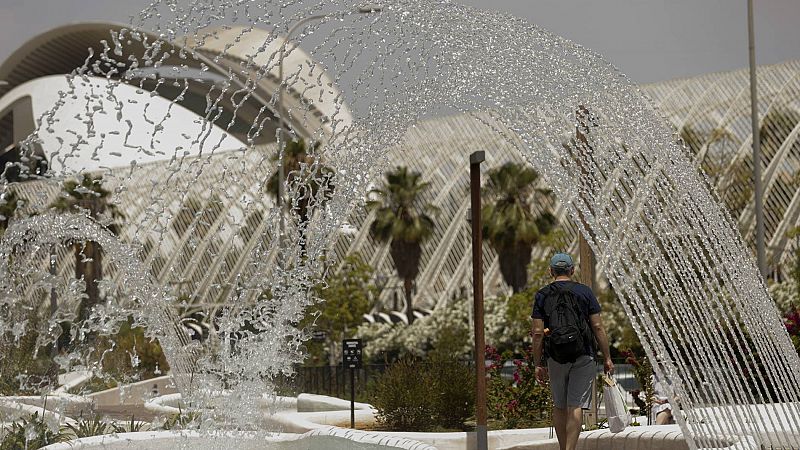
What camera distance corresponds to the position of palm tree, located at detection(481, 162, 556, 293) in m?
36.6

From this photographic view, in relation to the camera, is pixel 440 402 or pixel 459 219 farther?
pixel 459 219

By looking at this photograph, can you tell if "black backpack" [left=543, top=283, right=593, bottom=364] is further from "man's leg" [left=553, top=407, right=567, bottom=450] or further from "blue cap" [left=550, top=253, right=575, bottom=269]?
"man's leg" [left=553, top=407, right=567, bottom=450]

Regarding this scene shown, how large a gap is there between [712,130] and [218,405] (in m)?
30.6

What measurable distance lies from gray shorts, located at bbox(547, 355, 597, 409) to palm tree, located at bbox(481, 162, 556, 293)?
93.8ft

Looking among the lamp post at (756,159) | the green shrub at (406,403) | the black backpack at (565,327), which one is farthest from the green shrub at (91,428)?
the lamp post at (756,159)

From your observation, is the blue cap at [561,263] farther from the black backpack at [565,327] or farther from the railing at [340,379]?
the railing at [340,379]

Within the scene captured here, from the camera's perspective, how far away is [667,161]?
9.55m

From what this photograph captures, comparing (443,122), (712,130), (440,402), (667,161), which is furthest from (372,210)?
(667,161)

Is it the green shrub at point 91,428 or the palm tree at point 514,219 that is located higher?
the palm tree at point 514,219

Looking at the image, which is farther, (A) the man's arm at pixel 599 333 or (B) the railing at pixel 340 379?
(B) the railing at pixel 340 379

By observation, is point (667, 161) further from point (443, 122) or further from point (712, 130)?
point (443, 122)

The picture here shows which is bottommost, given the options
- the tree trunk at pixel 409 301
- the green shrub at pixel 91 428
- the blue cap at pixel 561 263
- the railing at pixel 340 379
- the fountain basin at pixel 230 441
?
the fountain basin at pixel 230 441

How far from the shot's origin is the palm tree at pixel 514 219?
36594 mm

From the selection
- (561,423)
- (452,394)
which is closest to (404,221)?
(452,394)
